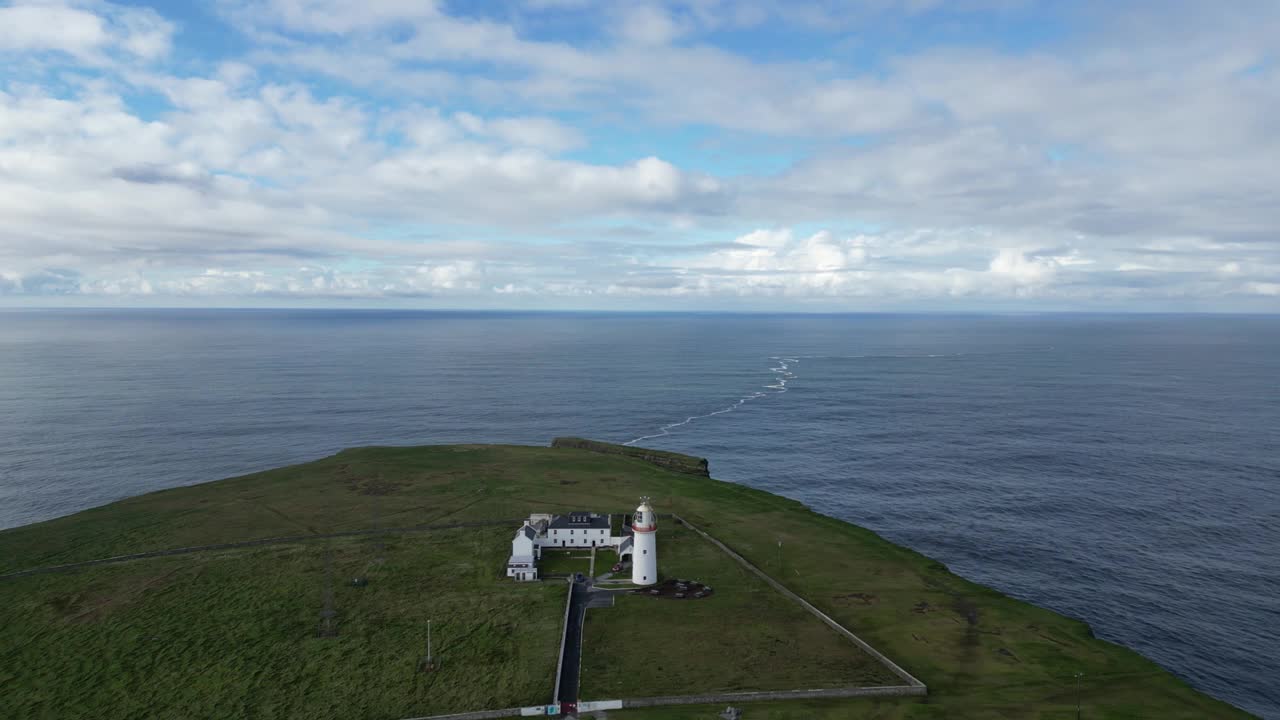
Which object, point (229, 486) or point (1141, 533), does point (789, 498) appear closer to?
point (1141, 533)

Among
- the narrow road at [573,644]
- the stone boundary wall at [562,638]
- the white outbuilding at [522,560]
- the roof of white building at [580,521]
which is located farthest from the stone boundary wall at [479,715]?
the roof of white building at [580,521]

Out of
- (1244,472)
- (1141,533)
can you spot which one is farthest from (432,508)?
(1244,472)

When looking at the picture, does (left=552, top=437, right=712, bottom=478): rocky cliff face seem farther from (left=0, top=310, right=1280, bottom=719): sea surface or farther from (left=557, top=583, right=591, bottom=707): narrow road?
(left=557, top=583, right=591, bottom=707): narrow road

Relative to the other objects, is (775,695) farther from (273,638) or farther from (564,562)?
(273,638)

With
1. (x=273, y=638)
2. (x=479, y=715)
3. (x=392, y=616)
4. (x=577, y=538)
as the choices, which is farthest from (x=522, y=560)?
(x=273, y=638)

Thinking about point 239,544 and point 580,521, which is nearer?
point 239,544

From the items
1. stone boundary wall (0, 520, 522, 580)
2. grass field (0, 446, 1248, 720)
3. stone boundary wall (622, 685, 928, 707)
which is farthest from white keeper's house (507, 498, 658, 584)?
stone boundary wall (622, 685, 928, 707)
